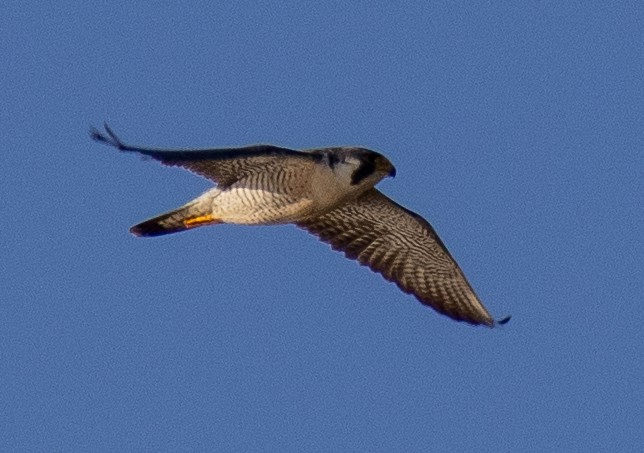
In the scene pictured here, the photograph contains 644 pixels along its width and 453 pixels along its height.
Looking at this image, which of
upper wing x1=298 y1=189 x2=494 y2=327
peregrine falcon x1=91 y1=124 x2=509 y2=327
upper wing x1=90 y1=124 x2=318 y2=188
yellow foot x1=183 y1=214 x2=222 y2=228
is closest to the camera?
upper wing x1=90 y1=124 x2=318 y2=188

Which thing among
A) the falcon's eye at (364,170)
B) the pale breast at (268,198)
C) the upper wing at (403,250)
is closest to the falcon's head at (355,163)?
the falcon's eye at (364,170)

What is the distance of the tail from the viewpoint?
1498 cm

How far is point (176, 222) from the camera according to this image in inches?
597

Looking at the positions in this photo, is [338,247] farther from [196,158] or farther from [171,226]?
[196,158]

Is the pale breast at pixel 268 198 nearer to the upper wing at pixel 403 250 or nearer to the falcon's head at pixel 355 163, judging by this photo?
the falcon's head at pixel 355 163

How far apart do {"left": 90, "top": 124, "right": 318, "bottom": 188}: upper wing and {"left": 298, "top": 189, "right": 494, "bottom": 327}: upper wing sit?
1.53 meters

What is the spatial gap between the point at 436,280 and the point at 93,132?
16.4 ft

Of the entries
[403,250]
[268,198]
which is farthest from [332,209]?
[403,250]

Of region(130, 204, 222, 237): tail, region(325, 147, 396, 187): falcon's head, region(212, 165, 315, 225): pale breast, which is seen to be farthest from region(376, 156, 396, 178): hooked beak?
region(130, 204, 222, 237): tail

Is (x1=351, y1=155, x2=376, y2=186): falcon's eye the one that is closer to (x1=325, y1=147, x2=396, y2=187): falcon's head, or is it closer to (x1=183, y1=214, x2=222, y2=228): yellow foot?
Result: (x1=325, y1=147, x2=396, y2=187): falcon's head

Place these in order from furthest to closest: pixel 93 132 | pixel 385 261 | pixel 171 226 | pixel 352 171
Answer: pixel 385 261
pixel 171 226
pixel 352 171
pixel 93 132

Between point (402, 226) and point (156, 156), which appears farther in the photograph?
point (402, 226)

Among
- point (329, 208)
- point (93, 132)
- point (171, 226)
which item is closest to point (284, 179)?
point (329, 208)

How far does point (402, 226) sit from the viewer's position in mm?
16078
